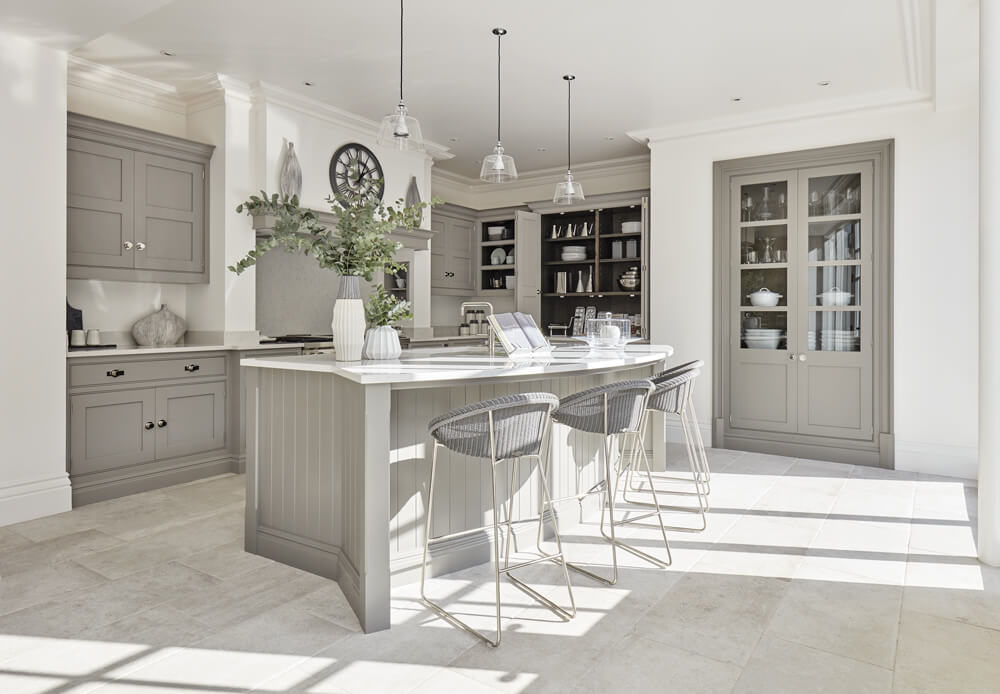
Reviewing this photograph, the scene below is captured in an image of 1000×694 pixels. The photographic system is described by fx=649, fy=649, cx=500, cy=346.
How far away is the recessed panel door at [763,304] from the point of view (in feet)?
18.4

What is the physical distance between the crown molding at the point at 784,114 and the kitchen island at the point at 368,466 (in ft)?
10.8

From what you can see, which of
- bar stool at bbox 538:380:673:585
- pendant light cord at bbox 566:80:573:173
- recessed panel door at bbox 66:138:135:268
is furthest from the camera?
pendant light cord at bbox 566:80:573:173

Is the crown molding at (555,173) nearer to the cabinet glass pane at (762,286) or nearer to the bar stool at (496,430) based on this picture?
the cabinet glass pane at (762,286)

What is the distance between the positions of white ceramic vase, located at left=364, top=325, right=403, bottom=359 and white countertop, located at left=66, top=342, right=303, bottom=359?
221 cm

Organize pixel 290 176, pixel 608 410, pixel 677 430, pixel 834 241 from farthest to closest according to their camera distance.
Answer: pixel 677 430
pixel 834 241
pixel 290 176
pixel 608 410

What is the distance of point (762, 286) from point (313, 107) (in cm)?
414

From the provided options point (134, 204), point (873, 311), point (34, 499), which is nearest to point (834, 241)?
point (873, 311)

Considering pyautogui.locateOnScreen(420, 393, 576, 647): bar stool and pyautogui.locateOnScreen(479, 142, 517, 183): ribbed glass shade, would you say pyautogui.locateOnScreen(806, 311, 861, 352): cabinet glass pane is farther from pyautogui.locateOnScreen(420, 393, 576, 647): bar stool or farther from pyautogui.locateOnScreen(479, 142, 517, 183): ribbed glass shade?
pyautogui.locateOnScreen(420, 393, 576, 647): bar stool

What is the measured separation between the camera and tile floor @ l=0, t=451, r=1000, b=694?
210 cm

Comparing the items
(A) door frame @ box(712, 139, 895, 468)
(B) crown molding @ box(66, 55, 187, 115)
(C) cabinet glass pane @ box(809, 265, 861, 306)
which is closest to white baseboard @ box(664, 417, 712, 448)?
(A) door frame @ box(712, 139, 895, 468)

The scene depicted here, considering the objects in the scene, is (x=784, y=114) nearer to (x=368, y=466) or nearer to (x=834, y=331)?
(x=834, y=331)

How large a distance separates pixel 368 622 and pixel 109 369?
2.88 m

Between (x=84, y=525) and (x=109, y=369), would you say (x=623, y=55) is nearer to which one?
(x=109, y=369)

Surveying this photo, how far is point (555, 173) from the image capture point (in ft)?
24.9
